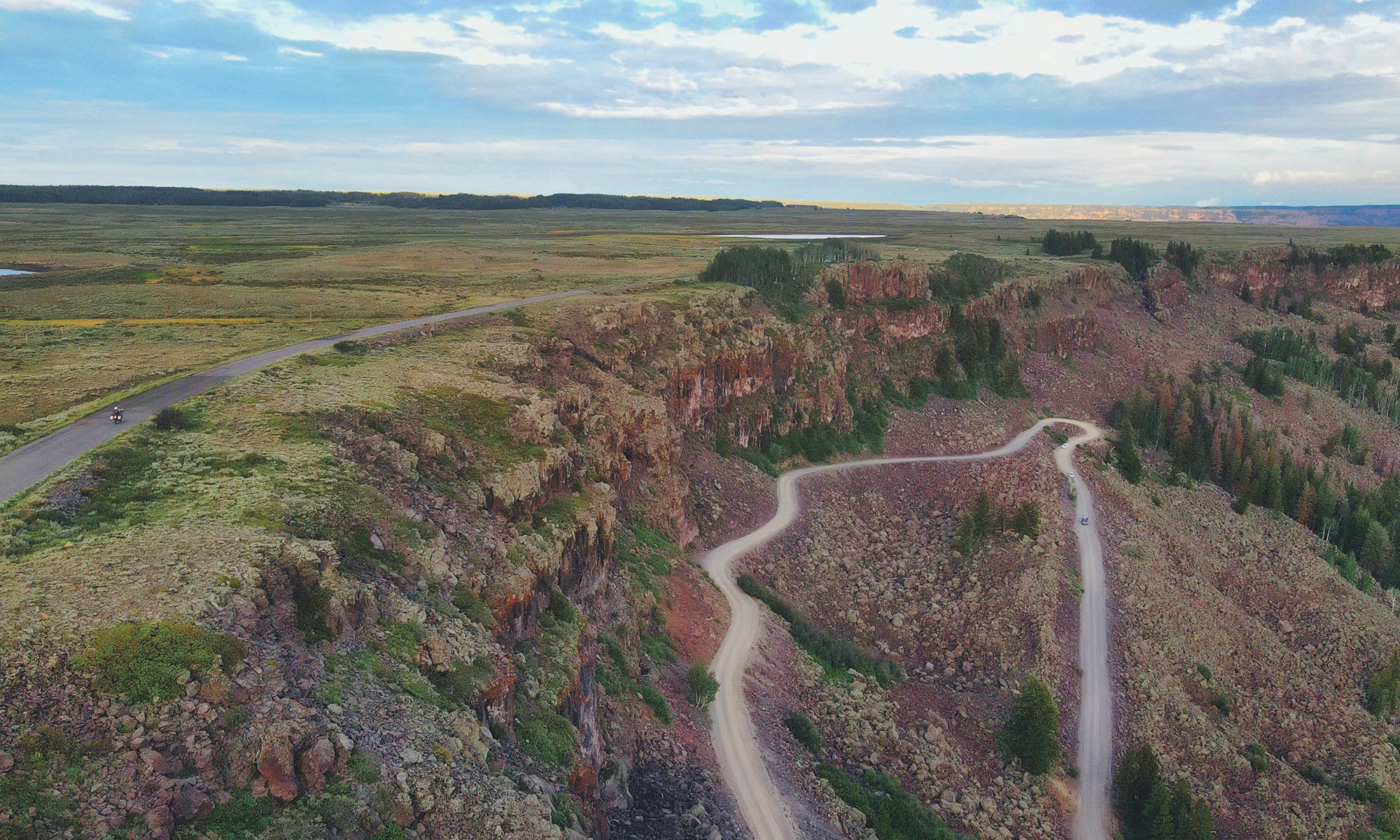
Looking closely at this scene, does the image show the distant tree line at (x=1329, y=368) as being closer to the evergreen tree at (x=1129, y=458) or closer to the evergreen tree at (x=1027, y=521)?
the evergreen tree at (x=1129, y=458)

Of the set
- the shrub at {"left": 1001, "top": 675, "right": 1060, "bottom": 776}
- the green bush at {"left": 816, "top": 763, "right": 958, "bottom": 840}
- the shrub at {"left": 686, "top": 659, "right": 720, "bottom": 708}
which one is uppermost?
the shrub at {"left": 686, "top": 659, "right": 720, "bottom": 708}

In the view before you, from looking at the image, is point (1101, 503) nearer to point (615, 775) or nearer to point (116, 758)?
point (615, 775)

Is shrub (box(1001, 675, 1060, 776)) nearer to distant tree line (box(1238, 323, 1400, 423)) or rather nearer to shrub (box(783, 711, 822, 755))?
shrub (box(783, 711, 822, 755))

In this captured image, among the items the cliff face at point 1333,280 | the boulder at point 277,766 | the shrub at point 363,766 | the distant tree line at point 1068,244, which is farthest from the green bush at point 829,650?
the cliff face at point 1333,280

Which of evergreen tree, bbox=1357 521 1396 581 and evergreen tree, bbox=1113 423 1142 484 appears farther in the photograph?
evergreen tree, bbox=1113 423 1142 484

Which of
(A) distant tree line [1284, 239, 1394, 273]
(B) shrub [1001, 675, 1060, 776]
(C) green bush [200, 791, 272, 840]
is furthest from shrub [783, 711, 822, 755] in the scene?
(A) distant tree line [1284, 239, 1394, 273]

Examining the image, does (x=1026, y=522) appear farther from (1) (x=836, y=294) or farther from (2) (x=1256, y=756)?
(1) (x=836, y=294)
